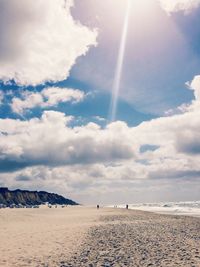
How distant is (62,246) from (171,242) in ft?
30.9

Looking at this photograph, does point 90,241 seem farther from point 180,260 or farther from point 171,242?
point 180,260

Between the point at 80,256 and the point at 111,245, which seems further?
the point at 111,245

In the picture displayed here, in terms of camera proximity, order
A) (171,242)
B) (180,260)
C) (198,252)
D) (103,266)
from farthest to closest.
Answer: (171,242) → (198,252) → (180,260) → (103,266)

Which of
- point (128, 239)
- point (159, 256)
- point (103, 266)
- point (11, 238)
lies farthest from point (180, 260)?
point (11, 238)

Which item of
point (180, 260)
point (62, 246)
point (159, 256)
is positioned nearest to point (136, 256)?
point (159, 256)

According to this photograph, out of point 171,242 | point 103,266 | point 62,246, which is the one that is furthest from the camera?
point 171,242

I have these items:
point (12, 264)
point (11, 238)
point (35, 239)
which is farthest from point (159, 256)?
point (11, 238)

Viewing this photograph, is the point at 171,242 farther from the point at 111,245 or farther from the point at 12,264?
the point at 12,264

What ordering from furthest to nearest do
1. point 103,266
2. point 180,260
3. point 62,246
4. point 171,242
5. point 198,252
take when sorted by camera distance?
point 171,242, point 62,246, point 198,252, point 180,260, point 103,266

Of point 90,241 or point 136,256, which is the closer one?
point 136,256

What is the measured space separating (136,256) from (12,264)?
321 inches

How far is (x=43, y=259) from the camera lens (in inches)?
864

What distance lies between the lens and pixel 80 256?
23125 millimetres

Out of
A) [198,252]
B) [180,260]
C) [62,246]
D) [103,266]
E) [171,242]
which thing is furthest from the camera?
[171,242]
